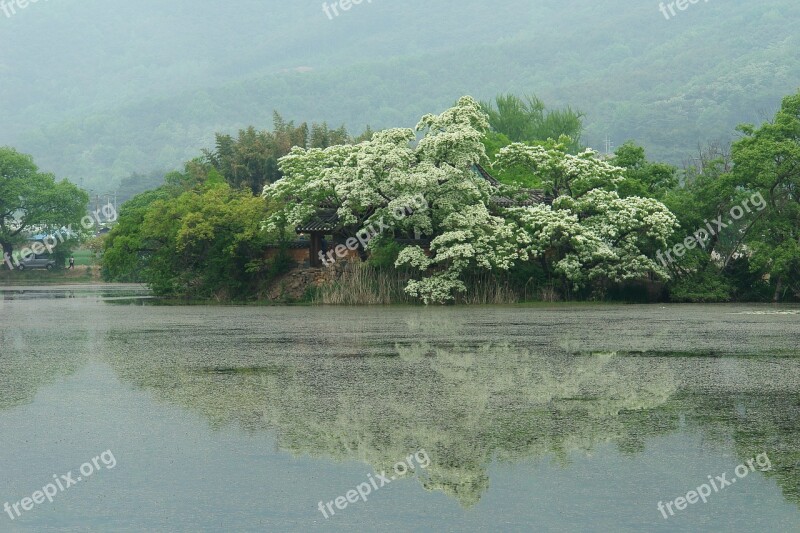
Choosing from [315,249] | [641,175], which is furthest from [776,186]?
[315,249]

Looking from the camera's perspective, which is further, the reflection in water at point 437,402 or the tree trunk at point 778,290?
the tree trunk at point 778,290

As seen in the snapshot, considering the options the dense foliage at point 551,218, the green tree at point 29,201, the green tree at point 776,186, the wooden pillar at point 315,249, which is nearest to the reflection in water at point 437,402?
the dense foliage at point 551,218

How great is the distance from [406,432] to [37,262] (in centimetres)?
7448

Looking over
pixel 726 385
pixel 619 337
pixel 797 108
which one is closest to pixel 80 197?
pixel 797 108

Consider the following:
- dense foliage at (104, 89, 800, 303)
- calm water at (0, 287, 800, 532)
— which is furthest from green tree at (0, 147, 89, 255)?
calm water at (0, 287, 800, 532)

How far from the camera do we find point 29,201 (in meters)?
81.1

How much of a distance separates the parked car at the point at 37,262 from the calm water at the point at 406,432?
62354 millimetres

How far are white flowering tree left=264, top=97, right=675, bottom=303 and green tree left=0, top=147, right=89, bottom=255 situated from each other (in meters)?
47.8

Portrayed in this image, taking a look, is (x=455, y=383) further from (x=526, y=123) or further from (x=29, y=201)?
(x=29, y=201)

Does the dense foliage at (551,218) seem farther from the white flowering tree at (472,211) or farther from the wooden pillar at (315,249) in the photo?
the wooden pillar at (315,249)

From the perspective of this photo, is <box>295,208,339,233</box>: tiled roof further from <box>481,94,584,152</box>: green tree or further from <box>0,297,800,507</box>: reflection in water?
<box>481,94,584,152</box>: green tree

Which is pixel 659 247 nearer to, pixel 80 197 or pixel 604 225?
pixel 604 225

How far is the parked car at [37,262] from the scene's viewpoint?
261ft

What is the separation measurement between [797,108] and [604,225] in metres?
7.64
